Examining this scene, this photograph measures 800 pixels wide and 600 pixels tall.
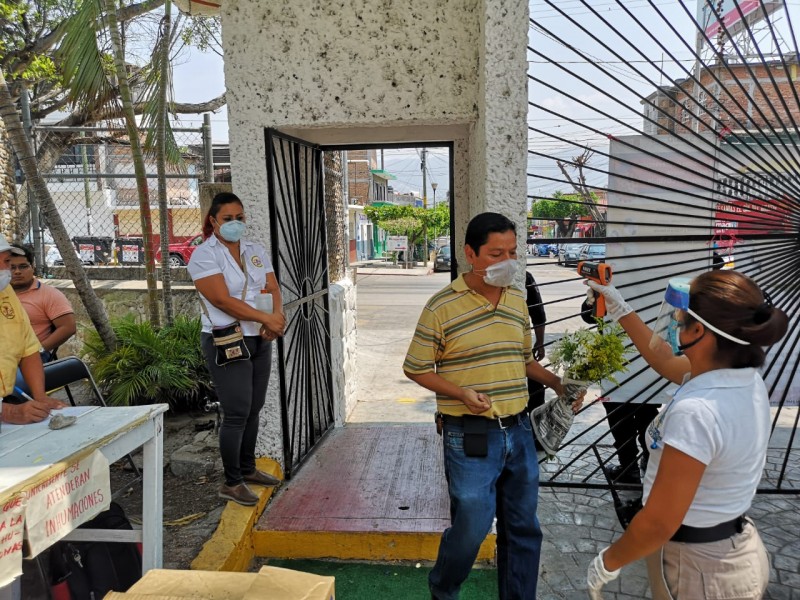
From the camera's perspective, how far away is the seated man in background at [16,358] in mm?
2297

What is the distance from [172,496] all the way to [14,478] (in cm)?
224

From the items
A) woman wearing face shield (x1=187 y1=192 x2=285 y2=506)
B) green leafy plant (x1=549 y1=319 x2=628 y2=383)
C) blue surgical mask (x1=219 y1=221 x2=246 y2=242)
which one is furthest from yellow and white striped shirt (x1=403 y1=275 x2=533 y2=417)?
blue surgical mask (x1=219 y1=221 x2=246 y2=242)

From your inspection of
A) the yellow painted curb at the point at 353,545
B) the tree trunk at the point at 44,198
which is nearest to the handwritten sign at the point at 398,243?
the tree trunk at the point at 44,198

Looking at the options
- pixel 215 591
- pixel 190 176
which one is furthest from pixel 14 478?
pixel 190 176

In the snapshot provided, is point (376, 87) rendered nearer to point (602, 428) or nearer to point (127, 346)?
point (127, 346)

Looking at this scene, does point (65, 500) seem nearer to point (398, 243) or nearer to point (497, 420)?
point (497, 420)

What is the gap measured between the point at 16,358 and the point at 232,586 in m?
1.48

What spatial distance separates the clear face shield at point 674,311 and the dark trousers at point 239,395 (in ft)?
7.21

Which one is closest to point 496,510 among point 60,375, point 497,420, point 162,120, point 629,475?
point 497,420

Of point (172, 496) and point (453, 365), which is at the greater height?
point (453, 365)

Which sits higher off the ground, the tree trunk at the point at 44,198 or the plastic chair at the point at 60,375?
Result: the tree trunk at the point at 44,198

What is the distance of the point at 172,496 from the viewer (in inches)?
151

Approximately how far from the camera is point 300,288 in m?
4.26

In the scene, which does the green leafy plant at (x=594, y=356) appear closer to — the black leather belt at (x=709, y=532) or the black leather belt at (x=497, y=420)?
the black leather belt at (x=497, y=420)
